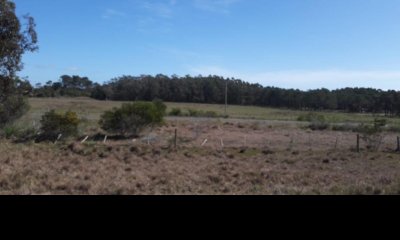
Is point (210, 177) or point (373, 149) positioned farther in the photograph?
point (373, 149)

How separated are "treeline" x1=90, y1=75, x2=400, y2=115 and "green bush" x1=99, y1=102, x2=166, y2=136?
90.2 metres

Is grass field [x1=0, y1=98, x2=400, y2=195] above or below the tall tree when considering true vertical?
below

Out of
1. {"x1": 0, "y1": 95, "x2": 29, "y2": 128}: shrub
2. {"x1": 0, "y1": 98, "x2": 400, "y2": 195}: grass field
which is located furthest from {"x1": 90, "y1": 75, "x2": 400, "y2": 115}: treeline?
{"x1": 0, "y1": 98, "x2": 400, "y2": 195}: grass field

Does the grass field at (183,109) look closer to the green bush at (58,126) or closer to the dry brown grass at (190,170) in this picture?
the green bush at (58,126)

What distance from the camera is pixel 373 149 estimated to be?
109 ft

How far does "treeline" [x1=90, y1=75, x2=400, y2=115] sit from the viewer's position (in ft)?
446

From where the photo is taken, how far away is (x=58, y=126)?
36.8 m

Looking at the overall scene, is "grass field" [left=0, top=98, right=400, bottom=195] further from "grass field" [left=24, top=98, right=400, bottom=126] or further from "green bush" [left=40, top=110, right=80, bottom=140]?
"grass field" [left=24, top=98, right=400, bottom=126]

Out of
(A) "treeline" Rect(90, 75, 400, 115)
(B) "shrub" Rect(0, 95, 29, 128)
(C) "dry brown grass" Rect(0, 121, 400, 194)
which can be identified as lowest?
(C) "dry brown grass" Rect(0, 121, 400, 194)

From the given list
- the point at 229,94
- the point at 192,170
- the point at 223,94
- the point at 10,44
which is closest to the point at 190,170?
the point at 192,170

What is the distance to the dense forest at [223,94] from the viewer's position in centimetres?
13538
